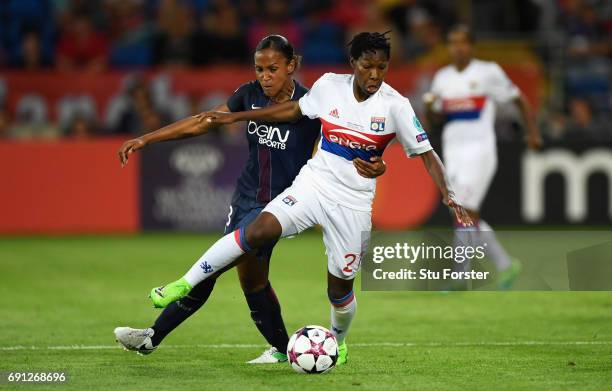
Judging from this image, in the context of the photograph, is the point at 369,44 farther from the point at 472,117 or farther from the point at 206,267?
the point at 472,117

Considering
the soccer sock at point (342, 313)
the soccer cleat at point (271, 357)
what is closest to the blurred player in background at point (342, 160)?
the soccer sock at point (342, 313)

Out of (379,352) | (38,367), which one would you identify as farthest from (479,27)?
(38,367)

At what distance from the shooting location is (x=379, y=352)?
27.5ft

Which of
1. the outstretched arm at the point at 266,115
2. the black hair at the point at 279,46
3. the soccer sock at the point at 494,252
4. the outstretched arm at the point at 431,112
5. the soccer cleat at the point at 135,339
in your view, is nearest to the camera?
the outstretched arm at the point at 266,115

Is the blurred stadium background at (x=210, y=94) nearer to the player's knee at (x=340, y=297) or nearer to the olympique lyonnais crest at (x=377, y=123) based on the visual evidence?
the player's knee at (x=340, y=297)

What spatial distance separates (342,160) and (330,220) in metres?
0.40

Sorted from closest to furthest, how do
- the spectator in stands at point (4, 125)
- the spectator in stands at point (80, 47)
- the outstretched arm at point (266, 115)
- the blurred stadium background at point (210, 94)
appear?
the outstretched arm at point (266, 115) < the blurred stadium background at point (210, 94) < the spectator in stands at point (4, 125) < the spectator in stands at point (80, 47)

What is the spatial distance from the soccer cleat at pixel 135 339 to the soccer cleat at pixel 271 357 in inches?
28.2

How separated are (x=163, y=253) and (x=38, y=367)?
25.1ft

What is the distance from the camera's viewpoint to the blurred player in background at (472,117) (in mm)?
12088

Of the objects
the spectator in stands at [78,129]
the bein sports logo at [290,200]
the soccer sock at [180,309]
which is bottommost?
the soccer sock at [180,309]

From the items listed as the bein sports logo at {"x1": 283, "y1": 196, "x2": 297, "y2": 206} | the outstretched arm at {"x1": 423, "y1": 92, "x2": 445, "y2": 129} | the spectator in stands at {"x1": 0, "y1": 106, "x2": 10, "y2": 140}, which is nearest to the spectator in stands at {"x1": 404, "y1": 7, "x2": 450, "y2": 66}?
the spectator in stands at {"x1": 0, "y1": 106, "x2": 10, "y2": 140}

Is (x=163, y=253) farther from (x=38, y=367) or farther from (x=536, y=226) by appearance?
(x=38, y=367)

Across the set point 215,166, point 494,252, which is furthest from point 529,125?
point 215,166
